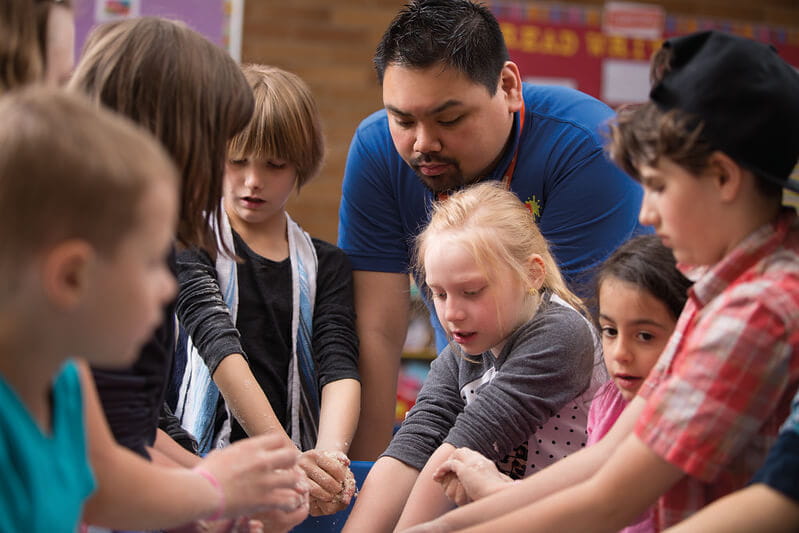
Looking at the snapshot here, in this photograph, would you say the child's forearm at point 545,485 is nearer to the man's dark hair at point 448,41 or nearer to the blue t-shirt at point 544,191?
the blue t-shirt at point 544,191

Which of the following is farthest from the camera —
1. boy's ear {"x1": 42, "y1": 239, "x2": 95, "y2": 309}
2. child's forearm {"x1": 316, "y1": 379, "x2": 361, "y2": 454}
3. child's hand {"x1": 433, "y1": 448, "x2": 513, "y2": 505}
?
child's forearm {"x1": 316, "y1": 379, "x2": 361, "y2": 454}

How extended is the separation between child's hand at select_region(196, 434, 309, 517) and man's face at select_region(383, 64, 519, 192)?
822mm

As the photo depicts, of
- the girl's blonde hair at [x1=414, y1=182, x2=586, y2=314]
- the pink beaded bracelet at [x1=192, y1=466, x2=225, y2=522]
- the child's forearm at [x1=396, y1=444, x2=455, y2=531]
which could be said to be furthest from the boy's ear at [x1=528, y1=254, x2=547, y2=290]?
the pink beaded bracelet at [x1=192, y1=466, x2=225, y2=522]

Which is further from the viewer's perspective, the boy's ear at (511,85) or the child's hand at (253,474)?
the boy's ear at (511,85)

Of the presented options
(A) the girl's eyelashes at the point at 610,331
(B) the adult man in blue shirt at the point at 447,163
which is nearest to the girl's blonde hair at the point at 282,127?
(B) the adult man in blue shirt at the point at 447,163

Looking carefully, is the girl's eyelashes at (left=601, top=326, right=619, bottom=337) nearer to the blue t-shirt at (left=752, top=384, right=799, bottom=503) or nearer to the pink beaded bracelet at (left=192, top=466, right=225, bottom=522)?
the blue t-shirt at (left=752, top=384, right=799, bottom=503)

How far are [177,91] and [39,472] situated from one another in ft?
1.77

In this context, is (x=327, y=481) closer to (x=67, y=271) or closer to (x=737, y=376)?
(x=737, y=376)

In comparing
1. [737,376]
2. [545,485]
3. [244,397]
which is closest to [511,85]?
[244,397]

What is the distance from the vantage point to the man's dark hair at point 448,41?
1705 millimetres

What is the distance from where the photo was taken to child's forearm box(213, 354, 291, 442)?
1.60 metres

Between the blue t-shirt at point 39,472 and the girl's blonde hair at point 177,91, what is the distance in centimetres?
40

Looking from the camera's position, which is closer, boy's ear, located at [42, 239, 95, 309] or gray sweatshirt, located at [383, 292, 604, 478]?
boy's ear, located at [42, 239, 95, 309]

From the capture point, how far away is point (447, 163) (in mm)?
1746
